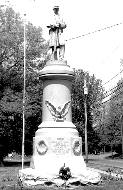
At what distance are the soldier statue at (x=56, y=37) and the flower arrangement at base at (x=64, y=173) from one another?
547 centimetres

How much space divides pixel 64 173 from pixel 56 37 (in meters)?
6.39

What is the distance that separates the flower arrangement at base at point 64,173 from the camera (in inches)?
566

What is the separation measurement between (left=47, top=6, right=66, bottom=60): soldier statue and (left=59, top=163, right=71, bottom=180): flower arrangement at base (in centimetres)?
547

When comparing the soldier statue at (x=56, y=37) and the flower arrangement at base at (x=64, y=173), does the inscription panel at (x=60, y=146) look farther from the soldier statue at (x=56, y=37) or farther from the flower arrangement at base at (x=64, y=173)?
the soldier statue at (x=56, y=37)

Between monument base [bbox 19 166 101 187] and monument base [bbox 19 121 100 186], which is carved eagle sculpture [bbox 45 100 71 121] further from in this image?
monument base [bbox 19 166 101 187]

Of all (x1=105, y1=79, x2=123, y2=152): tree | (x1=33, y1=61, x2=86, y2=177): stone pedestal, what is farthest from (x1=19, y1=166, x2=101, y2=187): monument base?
(x1=105, y1=79, x2=123, y2=152): tree

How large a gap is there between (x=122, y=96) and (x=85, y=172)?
40.3 metres

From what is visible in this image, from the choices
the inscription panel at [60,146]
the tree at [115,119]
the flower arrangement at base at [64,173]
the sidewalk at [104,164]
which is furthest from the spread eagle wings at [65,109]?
the tree at [115,119]

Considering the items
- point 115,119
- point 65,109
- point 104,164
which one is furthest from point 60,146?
point 115,119

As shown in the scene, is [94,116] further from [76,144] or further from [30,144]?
[76,144]

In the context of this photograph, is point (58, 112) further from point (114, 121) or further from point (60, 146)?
A: point (114, 121)

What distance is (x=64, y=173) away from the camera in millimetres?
14438

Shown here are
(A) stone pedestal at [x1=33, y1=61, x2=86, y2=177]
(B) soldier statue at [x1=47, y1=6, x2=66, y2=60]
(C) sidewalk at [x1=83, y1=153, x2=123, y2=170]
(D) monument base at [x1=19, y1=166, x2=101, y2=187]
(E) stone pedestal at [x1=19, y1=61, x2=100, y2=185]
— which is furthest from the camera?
(C) sidewalk at [x1=83, y1=153, x2=123, y2=170]

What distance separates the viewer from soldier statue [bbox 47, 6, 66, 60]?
1748 centimetres
